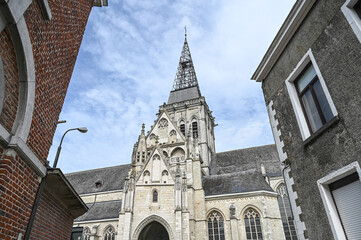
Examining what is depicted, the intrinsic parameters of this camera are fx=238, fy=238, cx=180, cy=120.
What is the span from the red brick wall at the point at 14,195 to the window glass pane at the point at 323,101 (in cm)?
582

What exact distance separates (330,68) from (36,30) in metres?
5.66

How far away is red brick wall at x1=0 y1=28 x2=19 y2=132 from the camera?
12.0ft

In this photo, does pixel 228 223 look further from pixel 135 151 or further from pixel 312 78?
pixel 312 78

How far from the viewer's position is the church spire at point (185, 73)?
126 feet

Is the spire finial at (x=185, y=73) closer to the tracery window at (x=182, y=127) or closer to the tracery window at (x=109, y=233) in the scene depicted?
the tracery window at (x=182, y=127)

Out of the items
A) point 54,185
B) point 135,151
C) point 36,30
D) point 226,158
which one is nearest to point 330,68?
point 36,30

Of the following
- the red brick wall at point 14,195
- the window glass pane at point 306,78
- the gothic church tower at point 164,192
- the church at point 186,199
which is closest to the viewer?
the red brick wall at point 14,195

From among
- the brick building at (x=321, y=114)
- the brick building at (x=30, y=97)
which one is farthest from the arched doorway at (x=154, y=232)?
→ the brick building at (x=321, y=114)

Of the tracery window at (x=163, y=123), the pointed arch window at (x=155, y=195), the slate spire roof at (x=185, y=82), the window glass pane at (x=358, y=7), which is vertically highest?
the slate spire roof at (x=185, y=82)

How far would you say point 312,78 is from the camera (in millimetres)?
5480

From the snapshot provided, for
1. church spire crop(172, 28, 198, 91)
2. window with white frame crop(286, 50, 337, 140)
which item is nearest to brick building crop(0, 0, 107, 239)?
window with white frame crop(286, 50, 337, 140)

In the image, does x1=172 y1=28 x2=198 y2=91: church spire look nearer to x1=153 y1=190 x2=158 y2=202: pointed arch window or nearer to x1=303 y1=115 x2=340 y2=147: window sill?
x1=153 y1=190 x2=158 y2=202: pointed arch window

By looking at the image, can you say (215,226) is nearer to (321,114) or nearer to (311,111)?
(311,111)

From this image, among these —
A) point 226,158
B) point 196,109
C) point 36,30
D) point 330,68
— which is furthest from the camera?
point 196,109
